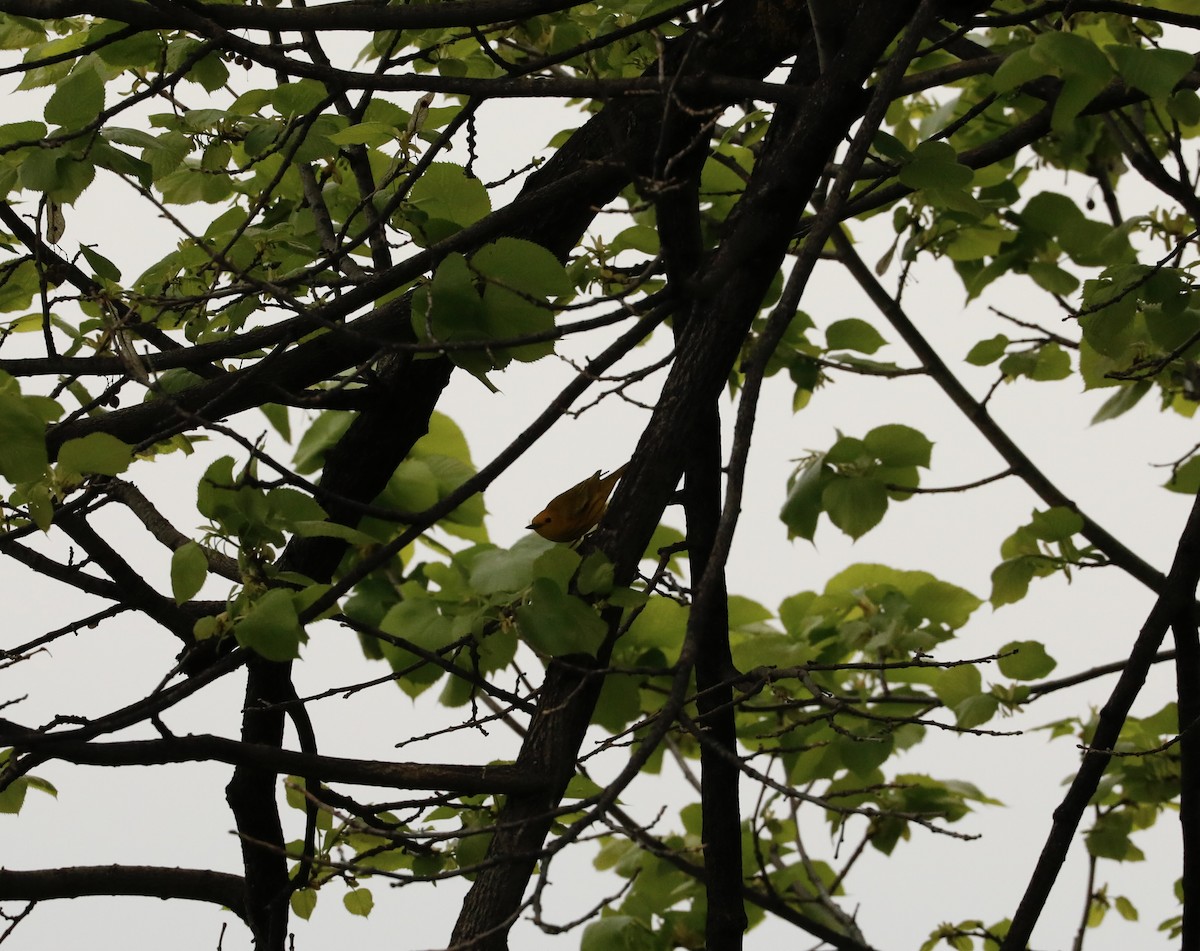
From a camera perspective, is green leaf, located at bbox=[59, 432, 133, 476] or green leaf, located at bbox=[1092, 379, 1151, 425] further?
green leaf, located at bbox=[1092, 379, 1151, 425]

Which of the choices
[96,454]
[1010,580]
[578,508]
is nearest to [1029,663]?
[1010,580]

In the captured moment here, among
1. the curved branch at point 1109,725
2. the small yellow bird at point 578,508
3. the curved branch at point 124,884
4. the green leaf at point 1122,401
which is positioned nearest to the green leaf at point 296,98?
the small yellow bird at point 578,508

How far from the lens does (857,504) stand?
1.27m

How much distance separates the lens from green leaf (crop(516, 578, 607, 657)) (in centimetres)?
76

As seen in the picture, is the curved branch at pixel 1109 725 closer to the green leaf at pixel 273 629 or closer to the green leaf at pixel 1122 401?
the green leaf at pixel 1122 401

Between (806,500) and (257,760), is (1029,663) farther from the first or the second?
(257,760)

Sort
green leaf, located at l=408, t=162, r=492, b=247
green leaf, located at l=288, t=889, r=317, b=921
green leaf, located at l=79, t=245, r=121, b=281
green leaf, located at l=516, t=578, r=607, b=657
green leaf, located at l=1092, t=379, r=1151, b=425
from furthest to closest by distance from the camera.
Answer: green leaf, located at l=1092, t=379, r=1151, b=425 < green leaf, located at l=288, t=889, r=317, b=921 < green leaf, located at l=79, t=245, r=121, b=281 < green leaf, located at l=408, t=162, r=492, b=247 < green leaf, located at l=516, t=578, r=607, b=657

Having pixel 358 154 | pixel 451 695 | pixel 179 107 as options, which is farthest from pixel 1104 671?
pixel 179 107

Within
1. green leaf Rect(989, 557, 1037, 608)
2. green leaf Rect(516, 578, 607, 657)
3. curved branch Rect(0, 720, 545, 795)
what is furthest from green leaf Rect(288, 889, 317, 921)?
green leaf Rect(989, 557, 1037, 608)

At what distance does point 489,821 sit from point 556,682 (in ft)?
0.61

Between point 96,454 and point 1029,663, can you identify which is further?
point 1029,663

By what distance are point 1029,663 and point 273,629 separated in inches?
35.8

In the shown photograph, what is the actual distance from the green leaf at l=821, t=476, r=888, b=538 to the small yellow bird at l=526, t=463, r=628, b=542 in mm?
406

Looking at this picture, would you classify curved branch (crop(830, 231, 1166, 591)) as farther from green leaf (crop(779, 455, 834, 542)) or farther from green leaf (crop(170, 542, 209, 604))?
green leaf (crop(170, 542, 209, 604))
